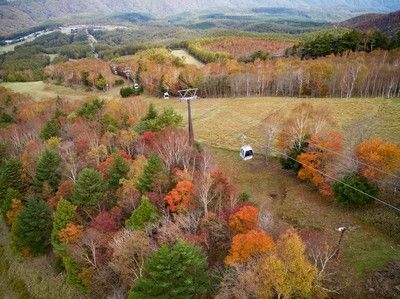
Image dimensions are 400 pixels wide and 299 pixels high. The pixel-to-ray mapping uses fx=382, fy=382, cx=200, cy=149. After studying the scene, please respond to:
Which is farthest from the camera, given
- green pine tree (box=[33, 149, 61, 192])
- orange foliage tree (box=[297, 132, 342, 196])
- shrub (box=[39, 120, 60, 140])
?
shrub (box=[39, 120, 60, 140])

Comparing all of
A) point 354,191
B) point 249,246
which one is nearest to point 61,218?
point 249,246

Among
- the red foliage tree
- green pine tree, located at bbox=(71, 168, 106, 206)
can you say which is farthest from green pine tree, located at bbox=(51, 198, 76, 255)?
the red foliage tree

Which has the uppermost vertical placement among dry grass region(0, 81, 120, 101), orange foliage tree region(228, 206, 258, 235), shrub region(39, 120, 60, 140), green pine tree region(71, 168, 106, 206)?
orange foliage tree region(228, 206, 258, 235)

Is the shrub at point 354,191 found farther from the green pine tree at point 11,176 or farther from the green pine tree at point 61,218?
the green pine tree at point 11,176

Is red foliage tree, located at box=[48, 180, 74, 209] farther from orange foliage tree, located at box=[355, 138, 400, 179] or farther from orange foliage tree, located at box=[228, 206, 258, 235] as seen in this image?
orange foliage tree, located at box=[355, 138, 400, 179]

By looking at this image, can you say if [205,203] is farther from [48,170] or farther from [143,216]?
[48,170]

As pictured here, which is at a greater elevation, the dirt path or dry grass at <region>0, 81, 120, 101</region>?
the dirt path

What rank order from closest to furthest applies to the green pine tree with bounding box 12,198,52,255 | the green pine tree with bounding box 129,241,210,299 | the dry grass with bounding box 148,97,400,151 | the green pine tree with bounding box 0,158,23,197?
the green pine tree with bounding box 129,241,210,299 → the green pine tree with bounding box 12,198,52,255 → the green pine tree with bounding box 0,158,23,197 → the dry grass with bounding box 148,97,400,151

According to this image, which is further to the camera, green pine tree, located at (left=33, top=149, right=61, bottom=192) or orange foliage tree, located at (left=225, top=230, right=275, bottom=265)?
green pine tree, located at (left=33, top=149, right=61, bottom=192)

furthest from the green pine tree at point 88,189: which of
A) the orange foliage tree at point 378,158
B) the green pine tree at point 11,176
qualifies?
the orange foliage tree at point 378,158
